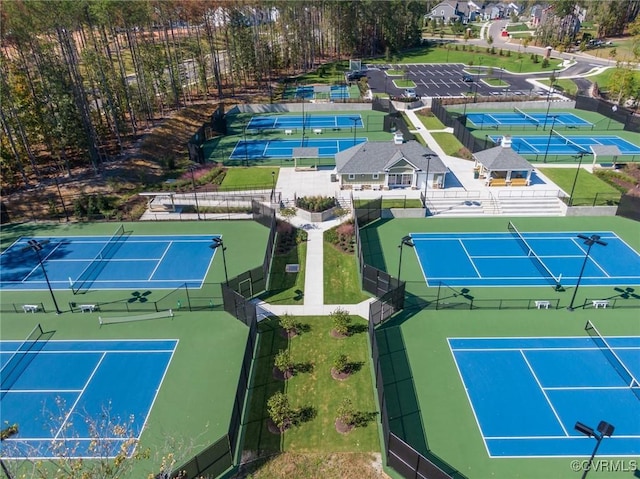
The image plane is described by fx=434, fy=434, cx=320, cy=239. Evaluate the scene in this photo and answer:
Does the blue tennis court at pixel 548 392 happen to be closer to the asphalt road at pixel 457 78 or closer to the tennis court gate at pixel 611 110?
the tennis court gate at pixel 611 110

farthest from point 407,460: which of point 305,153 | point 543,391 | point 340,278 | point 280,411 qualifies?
point 305,153

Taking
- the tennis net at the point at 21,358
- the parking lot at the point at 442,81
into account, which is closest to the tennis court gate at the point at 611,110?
the parking lot at the point at 442,81

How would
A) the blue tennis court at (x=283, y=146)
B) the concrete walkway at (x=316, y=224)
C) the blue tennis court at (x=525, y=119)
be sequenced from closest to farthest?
the concrete walkway at (x=316, y=224) → the blue tennis court at (x=283, y=146) → the blue tennis court at (x=525, y=119)

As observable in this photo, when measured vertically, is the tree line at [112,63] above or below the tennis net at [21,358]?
above

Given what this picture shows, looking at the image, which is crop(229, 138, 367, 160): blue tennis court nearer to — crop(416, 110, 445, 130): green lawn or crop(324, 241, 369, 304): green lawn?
crop(416, 110, 445, 130): green lawn

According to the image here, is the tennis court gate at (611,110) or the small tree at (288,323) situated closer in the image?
the small tree at (288,323)

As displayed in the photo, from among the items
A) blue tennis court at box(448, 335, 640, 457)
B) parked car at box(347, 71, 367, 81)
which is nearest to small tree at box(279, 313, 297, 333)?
blue tennis court at box(448, 335, 640, 457)

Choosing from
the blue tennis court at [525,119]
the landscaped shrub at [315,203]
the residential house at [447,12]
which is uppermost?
the residential house at [447,12]
